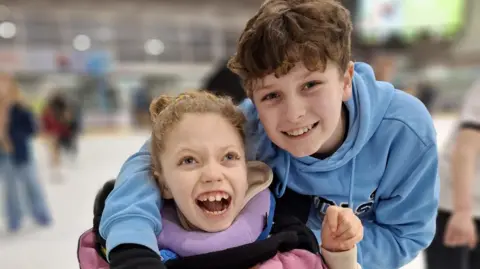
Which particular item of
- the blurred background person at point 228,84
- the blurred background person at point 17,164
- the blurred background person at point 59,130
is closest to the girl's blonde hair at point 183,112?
the blurred background person at point 228,84

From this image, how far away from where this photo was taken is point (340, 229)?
0.78 meters

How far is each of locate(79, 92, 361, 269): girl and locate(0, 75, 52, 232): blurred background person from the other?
3.00 metres

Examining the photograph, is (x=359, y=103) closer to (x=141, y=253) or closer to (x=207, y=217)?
(x=207, y=217)

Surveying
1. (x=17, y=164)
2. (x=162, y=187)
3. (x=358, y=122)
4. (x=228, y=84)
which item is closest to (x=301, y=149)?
(x=358, y=122)

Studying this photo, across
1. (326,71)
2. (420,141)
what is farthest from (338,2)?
(420,141)

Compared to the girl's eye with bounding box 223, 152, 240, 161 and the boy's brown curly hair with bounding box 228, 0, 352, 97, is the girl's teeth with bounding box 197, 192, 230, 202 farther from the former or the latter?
the boy's brown curly hair with bounding box 228, 0, 352, 97

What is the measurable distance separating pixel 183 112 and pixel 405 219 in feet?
1.51

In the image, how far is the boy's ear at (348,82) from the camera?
90cm

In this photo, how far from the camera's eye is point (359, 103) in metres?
0.94

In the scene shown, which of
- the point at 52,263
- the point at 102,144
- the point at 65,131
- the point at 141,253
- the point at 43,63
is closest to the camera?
the point at 141,253

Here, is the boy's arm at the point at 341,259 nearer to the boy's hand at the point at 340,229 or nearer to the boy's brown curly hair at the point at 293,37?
the boy's hand at the point at 340,229

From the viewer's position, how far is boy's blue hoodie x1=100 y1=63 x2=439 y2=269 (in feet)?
3.05

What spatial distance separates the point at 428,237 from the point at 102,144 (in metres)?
6.91

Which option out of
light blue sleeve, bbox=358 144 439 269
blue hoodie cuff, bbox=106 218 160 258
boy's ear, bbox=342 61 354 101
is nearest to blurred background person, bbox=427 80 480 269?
light blue sleeve, bbox=358 144 439 269
